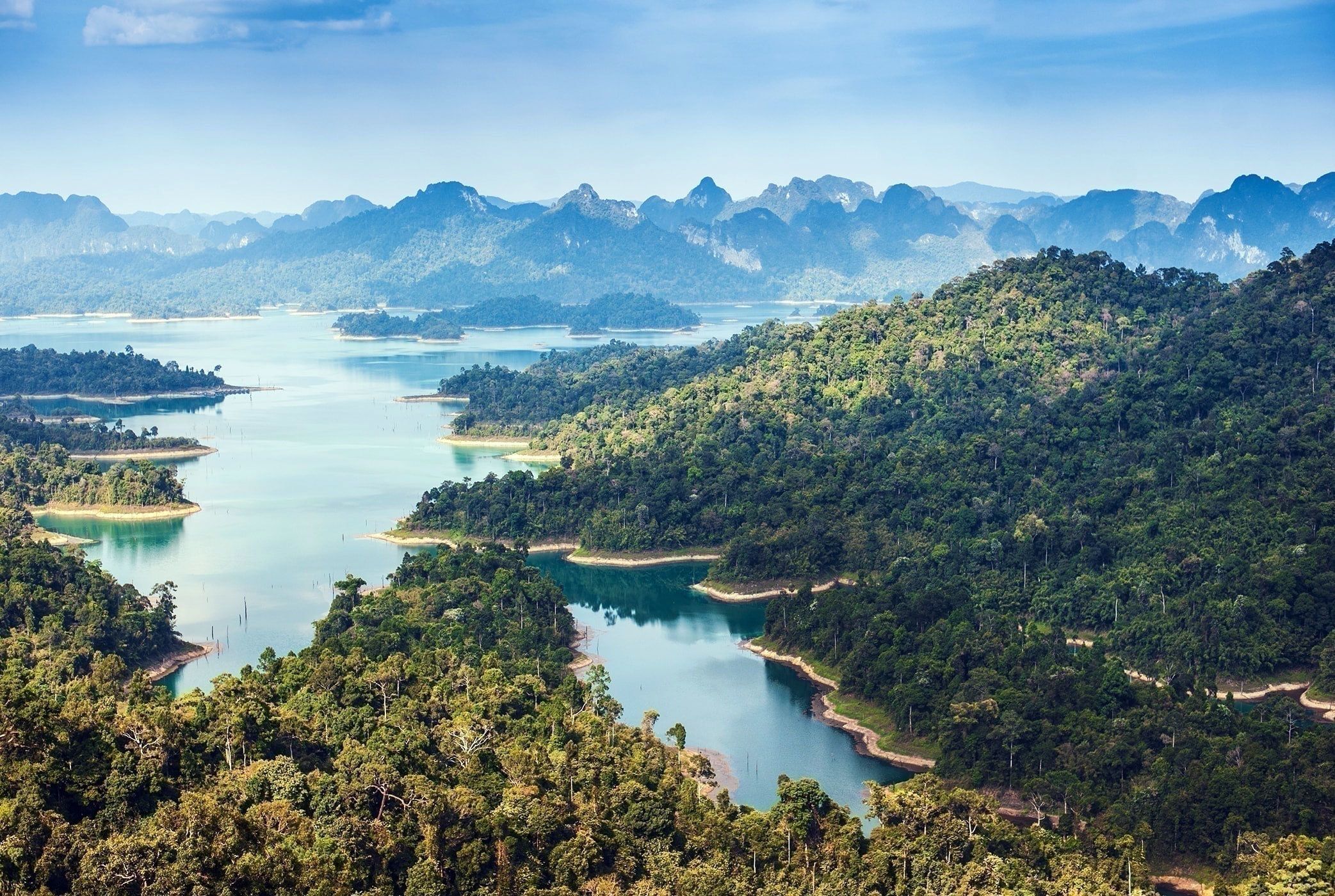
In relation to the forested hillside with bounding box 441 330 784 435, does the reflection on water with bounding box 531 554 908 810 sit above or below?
below

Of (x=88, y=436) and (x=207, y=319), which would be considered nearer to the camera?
(x=88, y=436)

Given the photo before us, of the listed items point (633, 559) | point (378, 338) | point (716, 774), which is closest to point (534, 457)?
point (633, 559)

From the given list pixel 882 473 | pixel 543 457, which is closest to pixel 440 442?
pixel 543 457

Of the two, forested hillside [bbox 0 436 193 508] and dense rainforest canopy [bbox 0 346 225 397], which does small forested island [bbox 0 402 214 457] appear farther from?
dense rainforest canopy [bbox 0 346 225 397]

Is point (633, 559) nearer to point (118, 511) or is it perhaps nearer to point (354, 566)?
point (354, 566)

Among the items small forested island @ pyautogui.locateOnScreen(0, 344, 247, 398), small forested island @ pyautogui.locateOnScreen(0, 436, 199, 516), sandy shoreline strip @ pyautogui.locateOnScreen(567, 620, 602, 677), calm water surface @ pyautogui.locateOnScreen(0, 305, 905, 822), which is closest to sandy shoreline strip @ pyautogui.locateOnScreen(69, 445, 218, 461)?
calm water surface @ pyautogui.locateOnScreen(0, 305, 905, 822)

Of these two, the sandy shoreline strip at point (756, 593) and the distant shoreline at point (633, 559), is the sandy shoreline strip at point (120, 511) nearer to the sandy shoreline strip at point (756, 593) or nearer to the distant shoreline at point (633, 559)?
the distant shoreline at point (633, 559)
